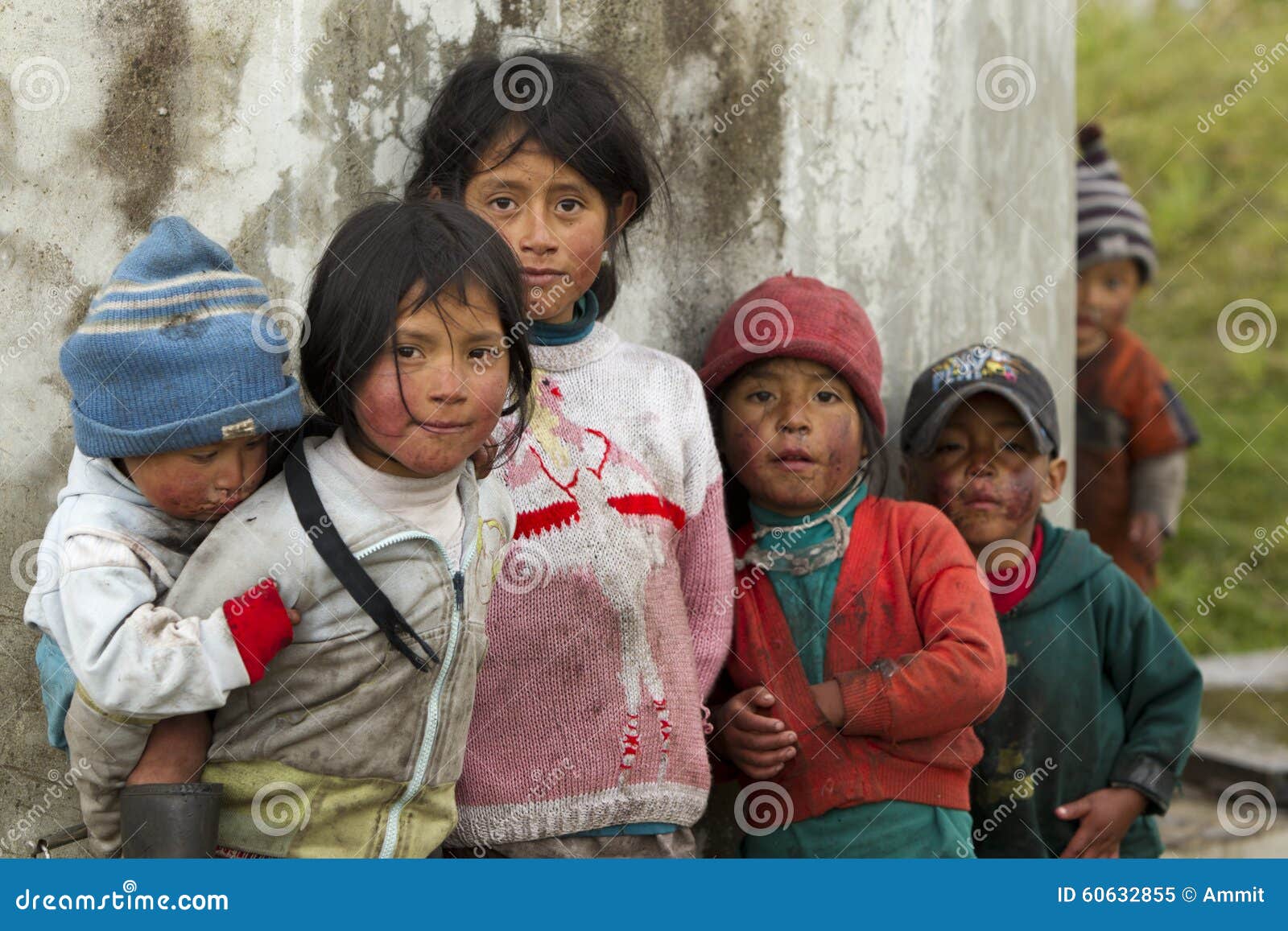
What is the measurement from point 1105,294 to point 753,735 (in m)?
3.07

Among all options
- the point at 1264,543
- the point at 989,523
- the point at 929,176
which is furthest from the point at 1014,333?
the point at 1264,543

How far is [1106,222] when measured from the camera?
542 cm

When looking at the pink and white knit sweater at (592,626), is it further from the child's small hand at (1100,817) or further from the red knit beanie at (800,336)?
the child's small hand at (1100,817)

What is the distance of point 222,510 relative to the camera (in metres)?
2.27

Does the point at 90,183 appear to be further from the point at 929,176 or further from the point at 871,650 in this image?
the point at 929,176

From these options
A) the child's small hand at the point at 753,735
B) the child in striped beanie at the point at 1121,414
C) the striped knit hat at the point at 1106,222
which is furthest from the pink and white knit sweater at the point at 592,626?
the striped knit hat at the point at 1106,222

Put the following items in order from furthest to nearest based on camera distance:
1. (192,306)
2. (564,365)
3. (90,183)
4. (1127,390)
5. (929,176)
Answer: (1127,390)
(929,176)
(564,365)
(90,183)
(192,306)

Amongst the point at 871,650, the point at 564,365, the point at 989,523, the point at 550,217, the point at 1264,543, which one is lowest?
the point at 1264,543

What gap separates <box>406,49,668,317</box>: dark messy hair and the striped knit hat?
3012mm

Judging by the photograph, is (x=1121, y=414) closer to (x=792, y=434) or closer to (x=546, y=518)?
(x=792, y=434)

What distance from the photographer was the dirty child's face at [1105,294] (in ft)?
17.5

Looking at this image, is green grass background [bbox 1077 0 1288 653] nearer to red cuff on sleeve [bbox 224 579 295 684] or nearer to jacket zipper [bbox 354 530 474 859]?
jacket zipper [bbox 354 530 474 859]

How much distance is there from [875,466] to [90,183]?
1.70 meters

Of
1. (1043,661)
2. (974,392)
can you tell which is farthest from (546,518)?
(1043,661)
